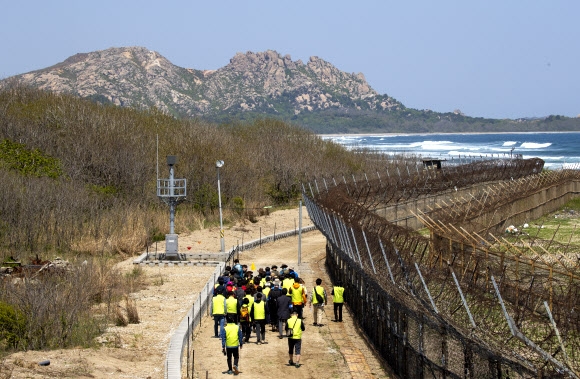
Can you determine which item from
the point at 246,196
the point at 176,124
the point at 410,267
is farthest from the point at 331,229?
the point at 176,124

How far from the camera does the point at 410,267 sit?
20.4 meters

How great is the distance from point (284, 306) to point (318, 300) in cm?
234

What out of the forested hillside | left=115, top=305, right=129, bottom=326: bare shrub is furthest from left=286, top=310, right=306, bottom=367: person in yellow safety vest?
the forested hillside

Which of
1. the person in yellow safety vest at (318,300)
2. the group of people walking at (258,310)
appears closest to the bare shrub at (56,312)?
the group of people walking at (258,310)

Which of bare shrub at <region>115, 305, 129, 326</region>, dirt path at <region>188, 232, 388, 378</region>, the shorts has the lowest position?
dirt path at <region>188, 232, 388, 378</region>

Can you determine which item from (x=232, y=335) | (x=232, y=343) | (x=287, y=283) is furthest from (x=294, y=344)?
(x=287, y=283)

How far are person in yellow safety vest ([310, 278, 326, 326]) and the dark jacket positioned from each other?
1.58 meters

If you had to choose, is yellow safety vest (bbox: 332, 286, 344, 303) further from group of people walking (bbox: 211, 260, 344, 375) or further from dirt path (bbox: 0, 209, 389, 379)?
dirt path (bbox: 0, 209, 389, 379)

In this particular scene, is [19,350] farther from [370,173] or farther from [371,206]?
[370,173]

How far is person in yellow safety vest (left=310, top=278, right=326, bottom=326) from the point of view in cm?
2445

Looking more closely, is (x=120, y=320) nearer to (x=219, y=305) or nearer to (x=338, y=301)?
(x=219, y=305)

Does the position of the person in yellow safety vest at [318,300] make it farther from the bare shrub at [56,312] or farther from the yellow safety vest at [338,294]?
the bare shrub at [56,312]

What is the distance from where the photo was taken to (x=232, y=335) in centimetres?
1930

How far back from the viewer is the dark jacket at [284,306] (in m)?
22.5
